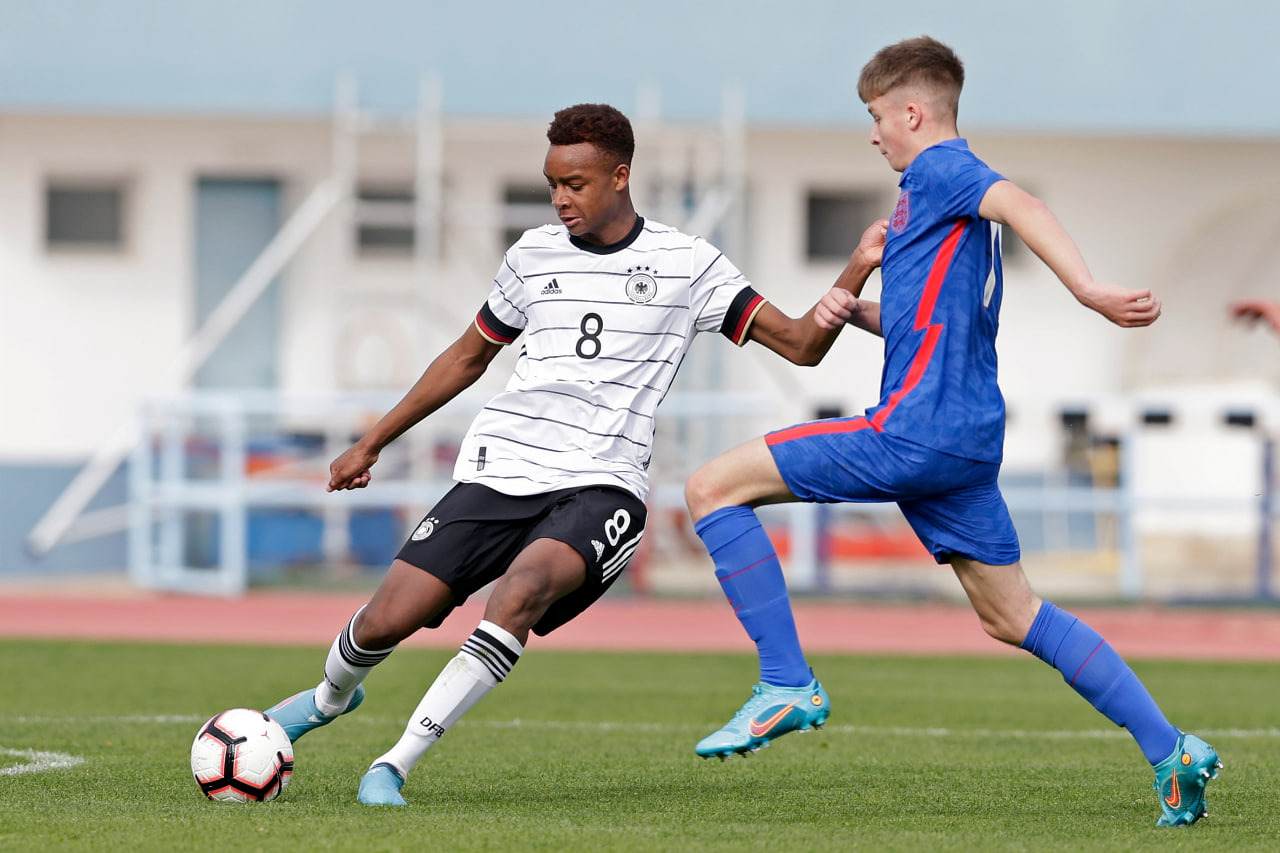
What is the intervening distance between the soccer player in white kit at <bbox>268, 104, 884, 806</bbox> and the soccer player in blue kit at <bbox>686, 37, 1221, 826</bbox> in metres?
0.31

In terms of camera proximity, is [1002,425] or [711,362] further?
[711,362]

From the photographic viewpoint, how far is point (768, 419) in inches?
645

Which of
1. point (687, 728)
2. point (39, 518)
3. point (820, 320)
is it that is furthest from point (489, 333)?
point (39, 518)

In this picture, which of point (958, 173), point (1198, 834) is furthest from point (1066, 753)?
point (958, 173)

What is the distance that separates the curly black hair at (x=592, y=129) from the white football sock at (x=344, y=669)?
1.50 m

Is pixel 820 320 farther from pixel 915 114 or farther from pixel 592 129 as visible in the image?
pixel 592 129

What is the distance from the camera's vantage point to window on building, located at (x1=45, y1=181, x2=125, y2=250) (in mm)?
18188

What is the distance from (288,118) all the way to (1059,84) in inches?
311

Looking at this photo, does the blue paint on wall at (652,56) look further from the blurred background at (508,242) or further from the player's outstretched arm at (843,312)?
the player's outstretched arm at (843,312)

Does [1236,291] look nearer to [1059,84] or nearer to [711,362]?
[1059,84]

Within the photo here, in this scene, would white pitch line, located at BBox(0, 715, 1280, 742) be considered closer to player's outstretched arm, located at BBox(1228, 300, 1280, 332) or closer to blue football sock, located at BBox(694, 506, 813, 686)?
player's outstretched arm, located at BBox(1228, 300, 1280, 332)

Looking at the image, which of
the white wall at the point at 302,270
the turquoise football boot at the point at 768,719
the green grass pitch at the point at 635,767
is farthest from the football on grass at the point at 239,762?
the white wall at the point at 302,270

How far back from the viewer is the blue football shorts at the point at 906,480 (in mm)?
4656

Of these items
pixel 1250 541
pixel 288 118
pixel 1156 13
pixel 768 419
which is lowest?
pixel 1250 541
